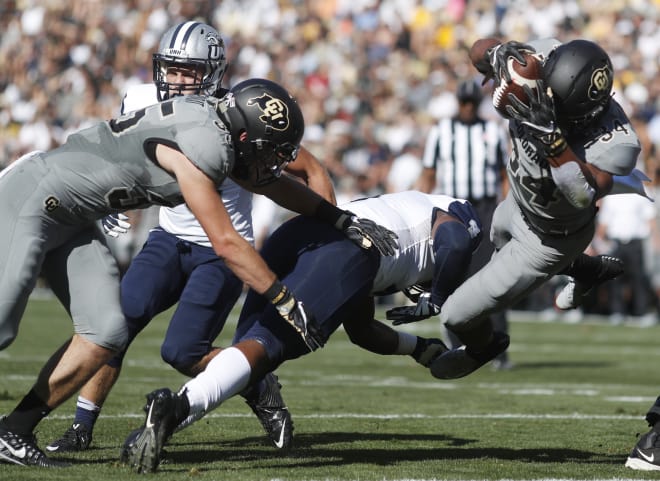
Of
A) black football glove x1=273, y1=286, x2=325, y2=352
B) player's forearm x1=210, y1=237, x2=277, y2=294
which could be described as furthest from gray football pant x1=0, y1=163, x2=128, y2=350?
black football glove x1=273, y1=286, x2=325, y2=352

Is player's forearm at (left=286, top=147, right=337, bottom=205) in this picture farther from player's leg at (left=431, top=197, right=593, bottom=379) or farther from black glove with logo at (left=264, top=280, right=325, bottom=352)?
black glove with logo at (left=264, top=280, right=325, bottom=352)

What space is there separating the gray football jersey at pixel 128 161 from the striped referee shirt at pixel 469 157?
15.7 feet

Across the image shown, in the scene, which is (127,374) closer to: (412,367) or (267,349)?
(412,367)

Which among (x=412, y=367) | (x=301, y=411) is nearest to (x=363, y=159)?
(x=412, y=367)

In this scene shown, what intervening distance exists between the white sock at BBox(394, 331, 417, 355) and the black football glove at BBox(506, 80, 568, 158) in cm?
136

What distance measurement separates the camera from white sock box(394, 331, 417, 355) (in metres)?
5.54

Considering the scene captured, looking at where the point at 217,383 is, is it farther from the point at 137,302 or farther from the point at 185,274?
the point at 185,274

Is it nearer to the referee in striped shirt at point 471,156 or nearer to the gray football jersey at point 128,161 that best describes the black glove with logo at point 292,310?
the gray football jersey at point 128,161

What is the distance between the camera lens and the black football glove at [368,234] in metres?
4.66

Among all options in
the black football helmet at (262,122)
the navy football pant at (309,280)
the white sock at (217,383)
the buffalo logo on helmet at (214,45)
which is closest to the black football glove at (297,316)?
the navy football pant at (309,280)

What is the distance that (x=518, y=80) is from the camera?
175 inches

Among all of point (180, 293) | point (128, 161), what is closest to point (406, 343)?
point (180, 293)

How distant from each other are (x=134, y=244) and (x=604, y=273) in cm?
1113

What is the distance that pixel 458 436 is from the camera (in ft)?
18.8
